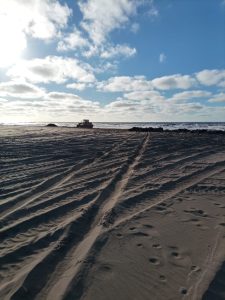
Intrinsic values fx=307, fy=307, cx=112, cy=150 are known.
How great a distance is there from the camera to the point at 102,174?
29.8 ft

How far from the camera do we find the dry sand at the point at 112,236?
131 inches

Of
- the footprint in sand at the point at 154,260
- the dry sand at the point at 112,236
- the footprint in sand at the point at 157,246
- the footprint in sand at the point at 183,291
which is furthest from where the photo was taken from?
the footprint in sand at the point at 157,246

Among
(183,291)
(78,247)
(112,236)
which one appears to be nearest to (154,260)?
(183,291)

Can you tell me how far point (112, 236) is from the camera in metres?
4.55

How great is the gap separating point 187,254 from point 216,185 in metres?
4.05

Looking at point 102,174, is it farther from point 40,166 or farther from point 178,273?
point 178,273

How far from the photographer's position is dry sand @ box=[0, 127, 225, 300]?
3.32 meters

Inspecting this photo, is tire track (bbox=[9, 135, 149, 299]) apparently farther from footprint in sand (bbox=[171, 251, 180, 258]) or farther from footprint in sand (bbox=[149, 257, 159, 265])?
footprint in sand (bbox=[171, 251, 180, 258])

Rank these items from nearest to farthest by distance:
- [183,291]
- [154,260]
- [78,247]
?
[183,291] → [154,260] → [78,247]

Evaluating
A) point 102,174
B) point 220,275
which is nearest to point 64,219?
point 220,275

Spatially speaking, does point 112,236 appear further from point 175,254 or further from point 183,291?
point 183,291

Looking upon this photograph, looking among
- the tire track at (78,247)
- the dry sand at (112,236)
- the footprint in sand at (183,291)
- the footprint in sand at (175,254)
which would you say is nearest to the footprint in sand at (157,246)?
the dry sand at (112,236)

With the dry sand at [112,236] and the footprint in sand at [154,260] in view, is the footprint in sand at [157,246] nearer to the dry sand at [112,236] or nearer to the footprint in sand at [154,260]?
the dry sand at [112,236]

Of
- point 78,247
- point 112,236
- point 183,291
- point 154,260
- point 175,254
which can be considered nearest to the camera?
point 183,291
